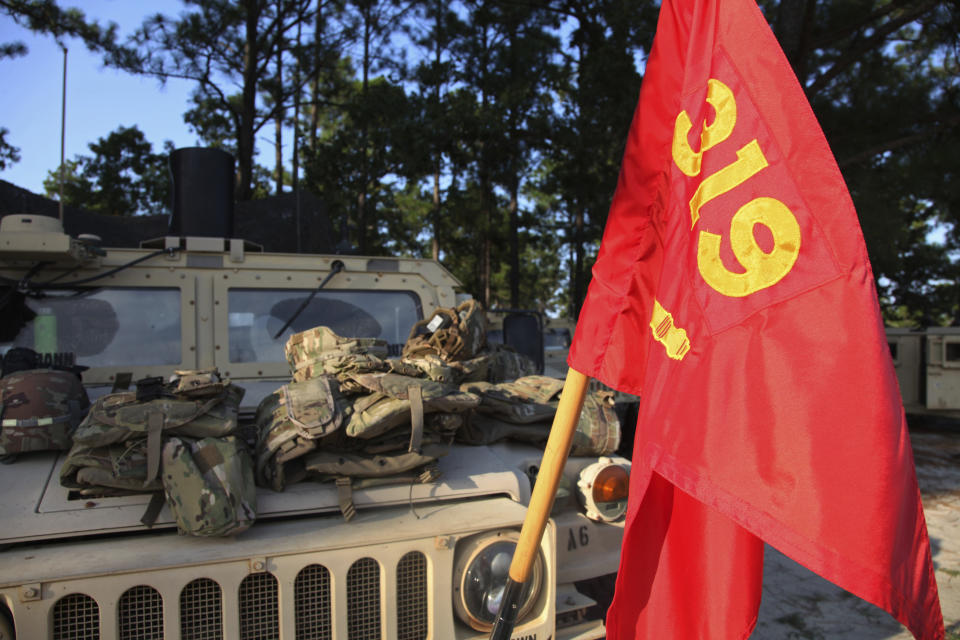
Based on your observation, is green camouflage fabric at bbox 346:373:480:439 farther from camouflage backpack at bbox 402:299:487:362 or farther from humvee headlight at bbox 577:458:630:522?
camouflage backpack at bbox 402:299:487:362

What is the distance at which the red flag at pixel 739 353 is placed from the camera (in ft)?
3.98

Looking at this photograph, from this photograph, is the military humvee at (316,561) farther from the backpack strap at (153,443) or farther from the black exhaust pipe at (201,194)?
the black exhaust pipe at (201,194)

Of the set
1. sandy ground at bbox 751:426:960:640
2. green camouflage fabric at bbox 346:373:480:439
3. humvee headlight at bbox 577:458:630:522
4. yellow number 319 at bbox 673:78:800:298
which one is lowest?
sandy ground at bbox 751:426:960:640

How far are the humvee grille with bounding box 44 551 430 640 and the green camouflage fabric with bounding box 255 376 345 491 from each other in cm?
28

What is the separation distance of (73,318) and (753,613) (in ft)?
9.26

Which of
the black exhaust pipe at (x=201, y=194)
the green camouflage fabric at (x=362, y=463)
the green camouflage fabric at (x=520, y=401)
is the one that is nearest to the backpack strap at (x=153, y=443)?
the green camouflage fabric at (x=362, y=463)

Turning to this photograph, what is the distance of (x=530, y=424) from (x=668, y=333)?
94 centimetres

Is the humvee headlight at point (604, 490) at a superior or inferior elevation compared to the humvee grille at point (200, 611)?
superior

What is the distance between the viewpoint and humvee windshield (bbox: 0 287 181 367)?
9.70ft

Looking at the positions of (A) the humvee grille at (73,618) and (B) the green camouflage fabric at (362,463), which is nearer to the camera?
(A) the humvee grille at (73,618)

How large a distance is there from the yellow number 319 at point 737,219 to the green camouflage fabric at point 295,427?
1.00m

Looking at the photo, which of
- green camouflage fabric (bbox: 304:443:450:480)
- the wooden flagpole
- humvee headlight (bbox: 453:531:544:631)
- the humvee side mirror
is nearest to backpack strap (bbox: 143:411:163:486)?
green camouflage fabric (bbox: 304:443:450:480)

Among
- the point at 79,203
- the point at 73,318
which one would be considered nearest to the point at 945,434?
the point at 73,318

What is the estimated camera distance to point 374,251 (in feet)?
55.1
